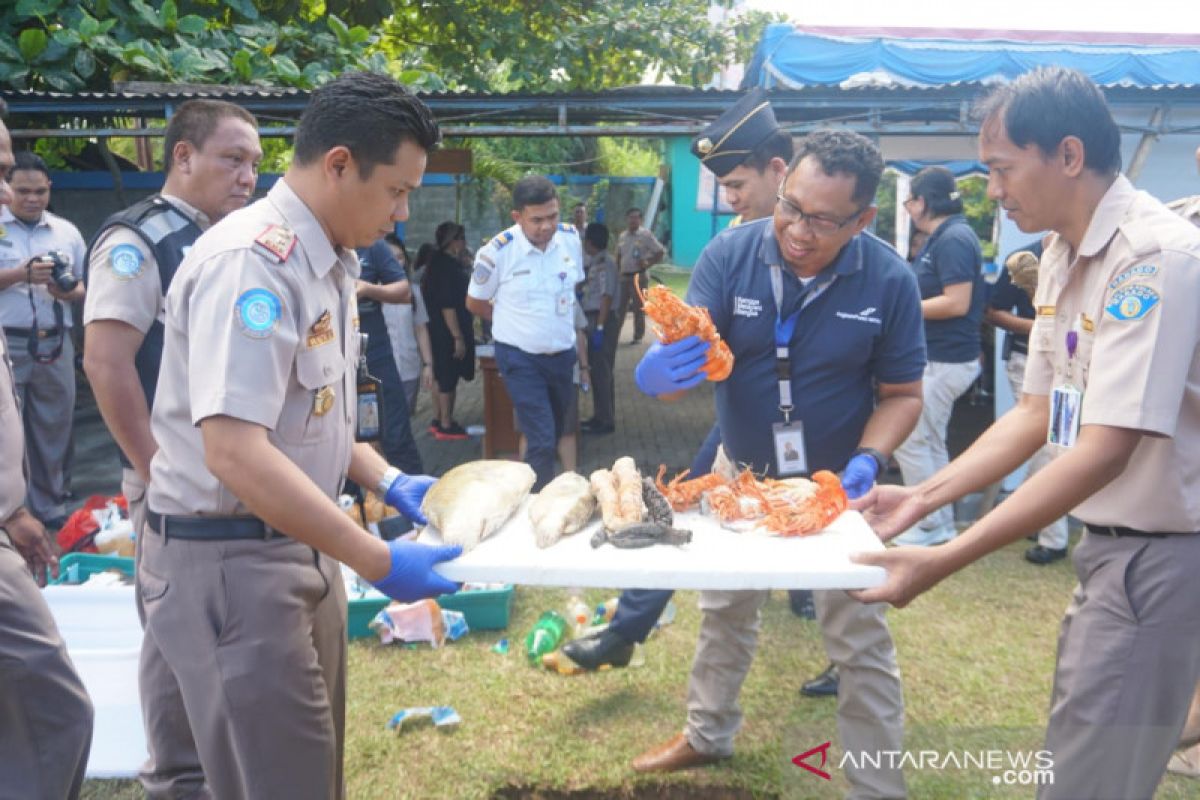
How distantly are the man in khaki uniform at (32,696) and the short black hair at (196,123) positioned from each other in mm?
824

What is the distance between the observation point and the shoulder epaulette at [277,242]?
205cm

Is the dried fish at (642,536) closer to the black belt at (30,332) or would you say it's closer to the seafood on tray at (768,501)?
the seafood on tray at (768,501)

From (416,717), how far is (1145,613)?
2917mm

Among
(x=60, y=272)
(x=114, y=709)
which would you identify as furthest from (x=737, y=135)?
(x=60, y=272)

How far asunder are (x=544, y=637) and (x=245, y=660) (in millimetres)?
2606

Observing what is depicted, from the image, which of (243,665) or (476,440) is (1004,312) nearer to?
(476,440)

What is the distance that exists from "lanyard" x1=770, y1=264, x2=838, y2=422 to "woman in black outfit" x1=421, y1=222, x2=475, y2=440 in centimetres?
657

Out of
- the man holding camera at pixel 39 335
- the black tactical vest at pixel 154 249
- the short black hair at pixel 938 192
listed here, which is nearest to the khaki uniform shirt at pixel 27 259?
the man holding camera at pixel 39 335

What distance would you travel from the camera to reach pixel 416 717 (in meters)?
3.96

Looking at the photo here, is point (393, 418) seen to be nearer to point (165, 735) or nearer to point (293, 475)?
point (165, 735)

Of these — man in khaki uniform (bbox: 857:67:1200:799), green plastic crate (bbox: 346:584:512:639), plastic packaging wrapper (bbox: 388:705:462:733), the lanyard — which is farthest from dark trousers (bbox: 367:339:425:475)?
man in khaki uniform (bbox: 857:67:1200:799)

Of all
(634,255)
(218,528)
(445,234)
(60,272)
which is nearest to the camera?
(218,528)

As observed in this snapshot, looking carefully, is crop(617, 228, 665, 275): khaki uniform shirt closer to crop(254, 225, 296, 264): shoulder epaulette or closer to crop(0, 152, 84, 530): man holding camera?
crop(0, 152, 84, 530): man holding camera

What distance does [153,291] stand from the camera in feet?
10.0
